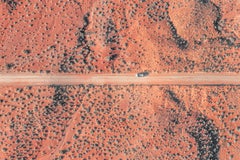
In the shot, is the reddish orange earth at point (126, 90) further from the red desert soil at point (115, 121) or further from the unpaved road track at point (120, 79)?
the unpaved road track at point (120, 79)

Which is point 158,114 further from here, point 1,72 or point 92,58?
point 1,72

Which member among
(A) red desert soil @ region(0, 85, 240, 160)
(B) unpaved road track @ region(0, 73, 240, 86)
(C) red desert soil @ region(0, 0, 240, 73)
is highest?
(C) red desert soil @ region(0, 0, 240, 73)

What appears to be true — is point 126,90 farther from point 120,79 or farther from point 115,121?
point 115,121

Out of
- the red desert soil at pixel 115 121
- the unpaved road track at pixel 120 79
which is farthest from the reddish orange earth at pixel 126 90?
the unpaved road track at pixel 120 79

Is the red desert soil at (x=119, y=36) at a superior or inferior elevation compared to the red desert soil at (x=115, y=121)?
superior

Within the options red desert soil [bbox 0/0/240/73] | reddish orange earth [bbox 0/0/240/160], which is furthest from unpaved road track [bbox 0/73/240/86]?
red desert soil [bbox 0/0/240/73]

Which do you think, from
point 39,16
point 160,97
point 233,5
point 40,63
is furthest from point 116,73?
point 233,5

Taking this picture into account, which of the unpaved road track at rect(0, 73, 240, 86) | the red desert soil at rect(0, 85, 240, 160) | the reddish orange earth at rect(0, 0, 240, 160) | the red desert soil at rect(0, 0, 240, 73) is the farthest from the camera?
the unpaved road track at rect(0, 73, 240, 86)

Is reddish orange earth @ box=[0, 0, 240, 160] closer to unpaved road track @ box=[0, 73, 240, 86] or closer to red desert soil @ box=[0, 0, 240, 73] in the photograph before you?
red desert soil @ box=[0, 0, 240, 73]
